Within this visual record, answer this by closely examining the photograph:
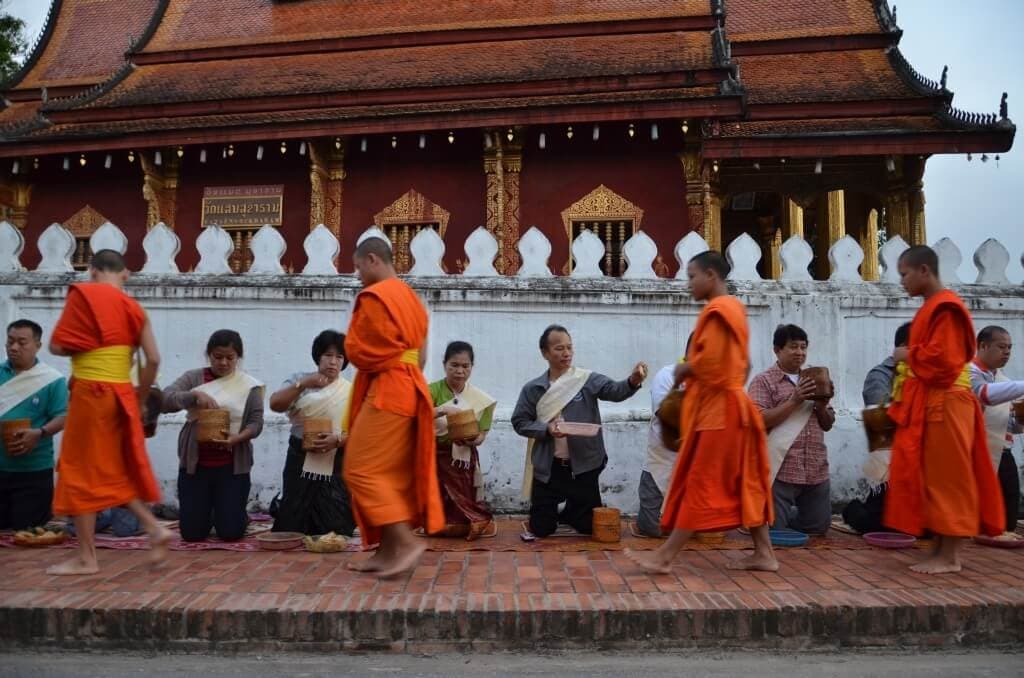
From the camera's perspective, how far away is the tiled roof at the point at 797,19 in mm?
12125

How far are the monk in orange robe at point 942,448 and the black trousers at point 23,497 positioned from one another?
484 cm

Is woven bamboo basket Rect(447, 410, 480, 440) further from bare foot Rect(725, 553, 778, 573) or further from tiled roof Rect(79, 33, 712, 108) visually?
tiled roof Rect(79, 33, 712, 108)

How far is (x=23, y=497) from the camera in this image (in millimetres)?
4742

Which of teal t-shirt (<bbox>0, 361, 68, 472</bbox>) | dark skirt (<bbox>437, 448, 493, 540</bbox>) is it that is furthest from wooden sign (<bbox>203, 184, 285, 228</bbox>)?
dark skirt (<bbox>437, 448, 493, 540</bbox>)

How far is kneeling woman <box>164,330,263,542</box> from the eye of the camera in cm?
454

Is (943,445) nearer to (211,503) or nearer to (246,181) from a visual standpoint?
(211,503)

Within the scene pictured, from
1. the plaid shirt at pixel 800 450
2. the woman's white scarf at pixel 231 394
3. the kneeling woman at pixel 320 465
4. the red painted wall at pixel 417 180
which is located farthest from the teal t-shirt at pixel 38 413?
the red painted wall at pixel 417 180

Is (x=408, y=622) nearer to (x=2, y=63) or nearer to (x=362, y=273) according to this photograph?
(x=362, y=273)

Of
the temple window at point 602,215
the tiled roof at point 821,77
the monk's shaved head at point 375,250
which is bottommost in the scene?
the monk's shaved head at point 375,250

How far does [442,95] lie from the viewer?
10.6 meters

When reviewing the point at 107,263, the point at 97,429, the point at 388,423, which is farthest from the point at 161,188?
the point at 388,423

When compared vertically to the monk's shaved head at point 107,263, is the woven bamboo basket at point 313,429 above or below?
below

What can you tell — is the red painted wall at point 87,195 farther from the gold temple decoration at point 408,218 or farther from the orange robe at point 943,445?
the orange robe at point 943,445

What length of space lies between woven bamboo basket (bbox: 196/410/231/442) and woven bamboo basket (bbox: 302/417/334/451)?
1.50 feet
